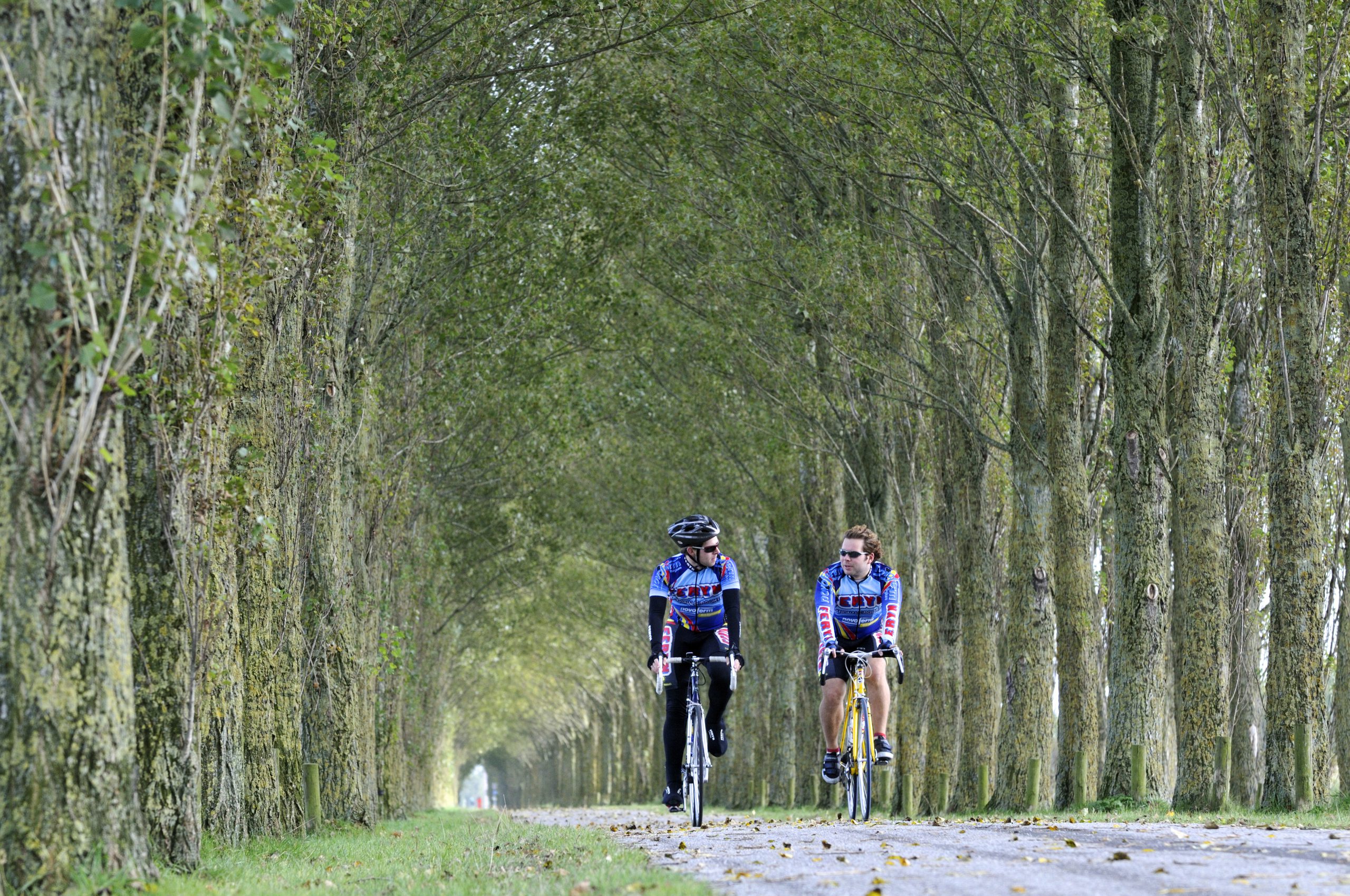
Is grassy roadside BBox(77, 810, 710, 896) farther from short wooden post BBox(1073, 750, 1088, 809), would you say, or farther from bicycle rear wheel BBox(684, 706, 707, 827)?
short wooden post BBox(1073, 750, 1088, 809)

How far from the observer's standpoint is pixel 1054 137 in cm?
1697

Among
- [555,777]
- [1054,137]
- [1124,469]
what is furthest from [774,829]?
[555,777]

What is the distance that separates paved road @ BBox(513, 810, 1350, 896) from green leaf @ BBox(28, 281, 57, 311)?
4.02 metres

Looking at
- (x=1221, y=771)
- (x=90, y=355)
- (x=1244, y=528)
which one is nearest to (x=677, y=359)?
(x=1244, y=528)

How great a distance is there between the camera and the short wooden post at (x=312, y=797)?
13945 millimetres

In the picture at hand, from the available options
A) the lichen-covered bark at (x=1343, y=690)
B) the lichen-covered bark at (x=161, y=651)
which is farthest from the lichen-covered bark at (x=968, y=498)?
the lichen-covered bark at (x=161, y=651)

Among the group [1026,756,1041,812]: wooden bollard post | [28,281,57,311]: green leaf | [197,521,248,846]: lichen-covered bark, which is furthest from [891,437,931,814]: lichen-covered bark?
[28,281,57,311]: green leaf

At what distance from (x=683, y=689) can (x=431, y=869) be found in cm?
283

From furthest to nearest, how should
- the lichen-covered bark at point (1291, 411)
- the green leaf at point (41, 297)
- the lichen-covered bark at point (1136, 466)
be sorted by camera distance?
1. the lichen-covered bark at point (1136, 466)
2. the lichen-covered bark at point (1291, 411)
3. the green leaf at point (41, 297)

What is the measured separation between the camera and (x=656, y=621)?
11.1m

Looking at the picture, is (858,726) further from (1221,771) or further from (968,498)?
(968,498)

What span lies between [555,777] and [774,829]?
274ft

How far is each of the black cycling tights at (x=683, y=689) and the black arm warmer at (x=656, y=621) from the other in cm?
19

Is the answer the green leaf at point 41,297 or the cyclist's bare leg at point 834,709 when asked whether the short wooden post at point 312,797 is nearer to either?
the cyclist's bare leg at point 834,709
